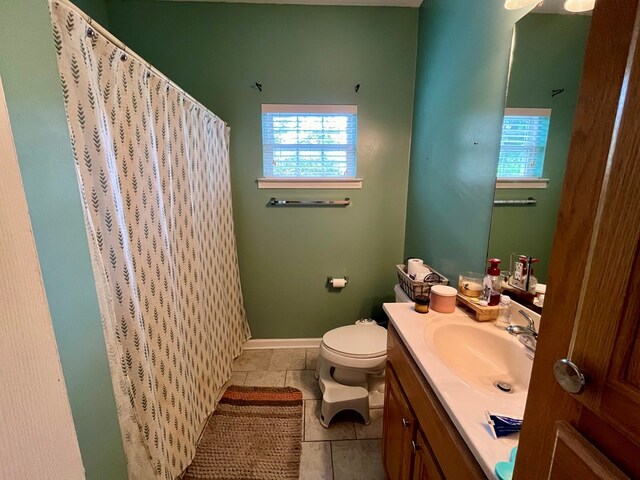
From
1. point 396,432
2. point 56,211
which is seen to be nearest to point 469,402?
point 396,432

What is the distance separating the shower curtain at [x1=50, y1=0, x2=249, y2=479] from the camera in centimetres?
77

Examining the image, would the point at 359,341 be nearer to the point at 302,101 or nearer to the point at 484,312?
the point at 484,312

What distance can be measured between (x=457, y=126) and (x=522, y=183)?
1.95 feet

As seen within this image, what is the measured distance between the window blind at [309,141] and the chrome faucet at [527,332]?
4.98ft

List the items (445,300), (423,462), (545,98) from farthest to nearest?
(445,300)
(545,98)
(423,462)

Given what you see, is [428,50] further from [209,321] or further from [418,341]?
[209,321]

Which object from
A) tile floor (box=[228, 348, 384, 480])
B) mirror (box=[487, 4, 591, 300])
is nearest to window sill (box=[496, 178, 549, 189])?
mirror (box=[487, 4, 591, 300])

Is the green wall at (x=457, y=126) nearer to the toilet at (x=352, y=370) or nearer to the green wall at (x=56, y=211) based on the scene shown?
the toilet at (x=352, y=370)

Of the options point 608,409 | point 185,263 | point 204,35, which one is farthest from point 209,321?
point 204,35

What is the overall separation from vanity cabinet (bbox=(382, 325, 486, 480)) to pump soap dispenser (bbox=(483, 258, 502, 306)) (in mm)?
414

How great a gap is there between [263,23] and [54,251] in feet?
6.82

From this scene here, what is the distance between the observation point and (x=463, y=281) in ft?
4.19

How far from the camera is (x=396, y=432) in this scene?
3.54 ft

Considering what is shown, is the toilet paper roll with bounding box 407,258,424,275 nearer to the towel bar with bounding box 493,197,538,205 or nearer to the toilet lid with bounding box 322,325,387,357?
the toilet lid with bounding box 322,325,387,357
